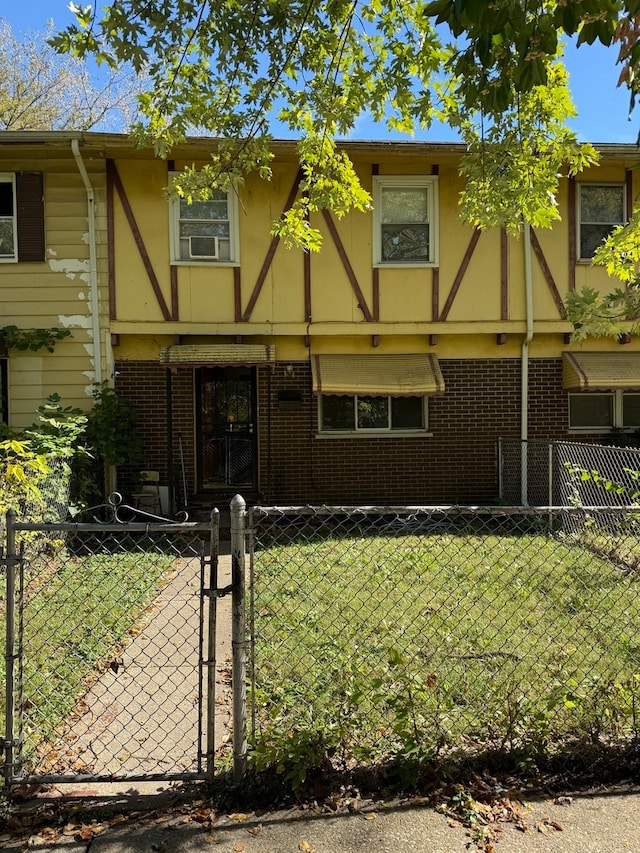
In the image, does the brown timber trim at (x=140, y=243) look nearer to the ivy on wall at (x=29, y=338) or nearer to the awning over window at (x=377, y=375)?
the ivy on wall at (x=29, y=338)

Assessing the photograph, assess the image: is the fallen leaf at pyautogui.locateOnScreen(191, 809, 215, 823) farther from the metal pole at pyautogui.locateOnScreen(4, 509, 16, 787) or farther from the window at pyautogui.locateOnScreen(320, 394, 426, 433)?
the window at pyautogui.locateOnScreen(320, 394, 426, 433)

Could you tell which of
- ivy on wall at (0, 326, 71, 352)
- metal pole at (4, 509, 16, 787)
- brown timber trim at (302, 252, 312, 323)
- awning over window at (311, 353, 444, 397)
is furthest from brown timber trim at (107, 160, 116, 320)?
metal pole at (4, 509, 16, 787)

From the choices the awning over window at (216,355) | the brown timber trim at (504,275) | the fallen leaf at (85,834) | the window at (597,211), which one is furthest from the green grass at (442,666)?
the window at (597,211)

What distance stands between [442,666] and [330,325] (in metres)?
6.63

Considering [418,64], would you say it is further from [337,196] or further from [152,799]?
[152,799]

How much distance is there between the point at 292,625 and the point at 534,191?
4201mm

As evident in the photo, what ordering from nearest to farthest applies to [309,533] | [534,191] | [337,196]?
[534,191] → [337,196] → [309,533]

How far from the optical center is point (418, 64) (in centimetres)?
502

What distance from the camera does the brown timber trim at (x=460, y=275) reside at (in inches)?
389

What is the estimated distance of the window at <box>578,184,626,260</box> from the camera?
10.1 metres

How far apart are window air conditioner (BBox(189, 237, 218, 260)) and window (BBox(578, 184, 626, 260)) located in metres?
6.04

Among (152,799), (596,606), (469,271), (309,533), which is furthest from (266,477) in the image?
(152,799)

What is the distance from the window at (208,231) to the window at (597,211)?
19.0 ft

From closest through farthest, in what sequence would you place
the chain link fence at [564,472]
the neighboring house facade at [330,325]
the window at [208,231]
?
the chain link fence at [564,472] < the neighboring house facade at [330,325] < the window at [208,231]
